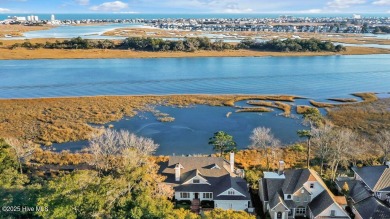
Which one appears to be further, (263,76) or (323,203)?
(263,76)

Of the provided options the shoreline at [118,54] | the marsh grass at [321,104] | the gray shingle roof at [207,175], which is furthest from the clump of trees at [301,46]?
the gray shingle roof at [207,175]

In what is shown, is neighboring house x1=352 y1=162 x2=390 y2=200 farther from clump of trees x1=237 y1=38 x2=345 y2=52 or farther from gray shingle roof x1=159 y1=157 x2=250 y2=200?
clump of trees x1=237 y1=38 x2=345 y2=52

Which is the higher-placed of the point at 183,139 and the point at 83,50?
the point at 83,50

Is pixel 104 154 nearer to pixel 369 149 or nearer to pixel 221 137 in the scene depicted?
pixel 221 137

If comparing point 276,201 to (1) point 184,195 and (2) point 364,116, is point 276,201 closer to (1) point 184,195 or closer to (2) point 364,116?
(1) point 184,195

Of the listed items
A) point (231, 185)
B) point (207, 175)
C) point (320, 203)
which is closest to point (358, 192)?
point (320, 203)

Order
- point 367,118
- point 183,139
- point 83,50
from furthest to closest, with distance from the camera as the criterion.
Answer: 1. point 83,50
2. point 367,118
3. point 183,139

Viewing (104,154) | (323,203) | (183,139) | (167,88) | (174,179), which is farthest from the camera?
(167,88)

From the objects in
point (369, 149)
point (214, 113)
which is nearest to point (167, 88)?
point (214, 113)
